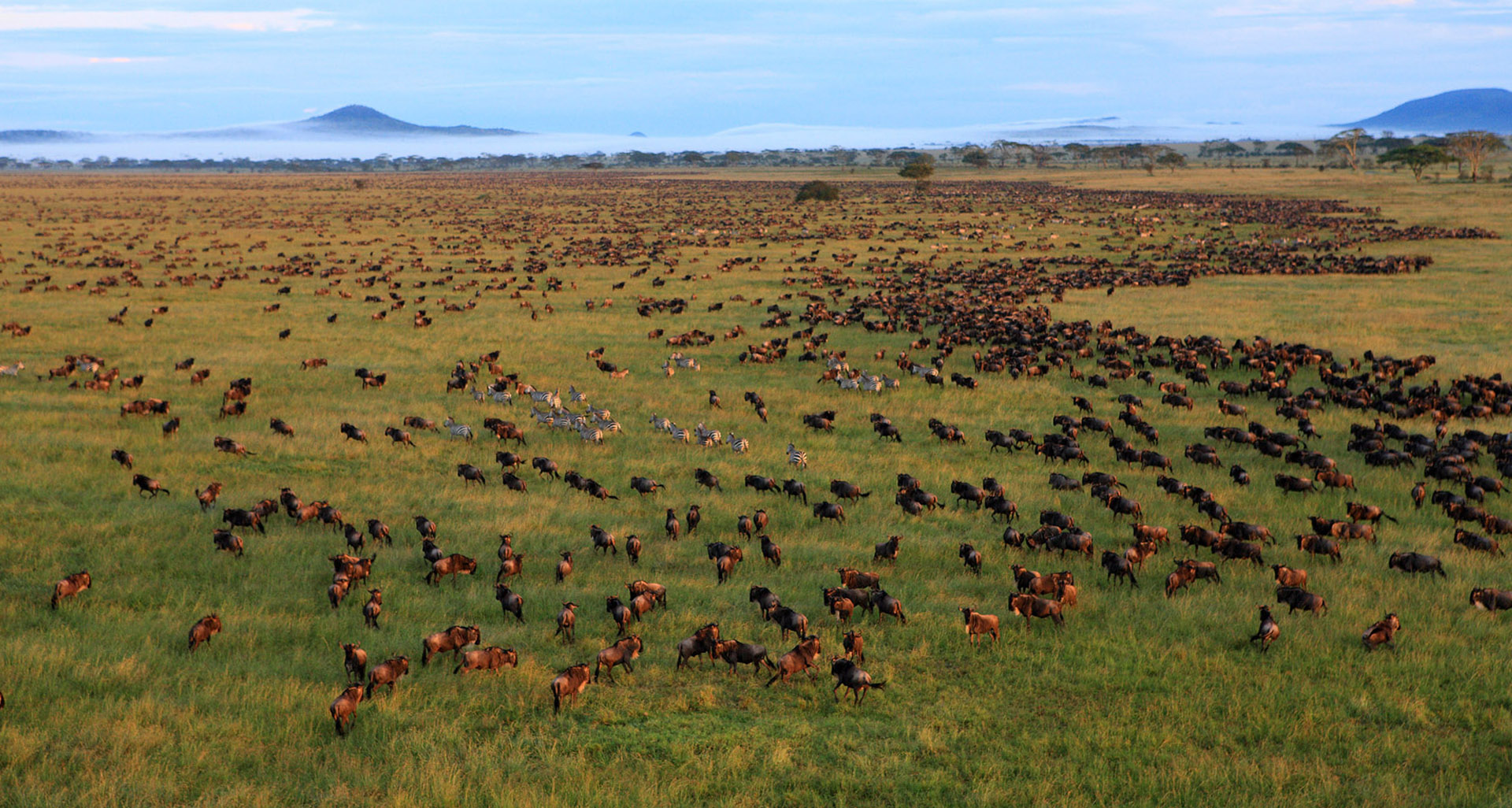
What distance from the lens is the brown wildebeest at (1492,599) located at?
12.6 meters

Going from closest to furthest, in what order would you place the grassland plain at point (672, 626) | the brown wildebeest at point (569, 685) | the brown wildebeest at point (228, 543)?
the grassland plain at point (672, 626) < the brown wildebeest at point (569, 685) < the brown wildebeest at point (228, 543)

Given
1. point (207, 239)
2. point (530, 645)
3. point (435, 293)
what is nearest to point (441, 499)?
point (530, 645)

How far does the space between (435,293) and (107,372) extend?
19.0 m

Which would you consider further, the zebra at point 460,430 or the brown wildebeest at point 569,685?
the zebra at point 460,430

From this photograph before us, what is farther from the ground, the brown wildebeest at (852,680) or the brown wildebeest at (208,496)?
the brown wildebeest at (208,496)

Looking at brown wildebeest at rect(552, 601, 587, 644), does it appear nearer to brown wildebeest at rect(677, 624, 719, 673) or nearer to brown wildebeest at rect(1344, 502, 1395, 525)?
brown wildebeest at rect(677, 624, 719, 673)

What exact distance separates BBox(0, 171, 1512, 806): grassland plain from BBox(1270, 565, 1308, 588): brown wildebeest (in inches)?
14.7

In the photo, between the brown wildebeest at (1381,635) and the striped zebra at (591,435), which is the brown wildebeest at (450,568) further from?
the brown wildebeest at (1381,635)

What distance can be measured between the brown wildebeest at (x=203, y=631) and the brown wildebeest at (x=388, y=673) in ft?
7.71

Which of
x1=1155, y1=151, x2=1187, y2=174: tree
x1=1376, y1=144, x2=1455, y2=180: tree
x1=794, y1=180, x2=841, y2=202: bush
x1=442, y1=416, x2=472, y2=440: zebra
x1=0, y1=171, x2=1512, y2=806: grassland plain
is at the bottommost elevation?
x1=0, y1=171, x2=1512, y2=806: grassland plain

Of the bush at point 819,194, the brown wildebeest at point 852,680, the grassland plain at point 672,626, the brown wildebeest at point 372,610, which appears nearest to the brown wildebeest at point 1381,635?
the grassland plain at point 672,626

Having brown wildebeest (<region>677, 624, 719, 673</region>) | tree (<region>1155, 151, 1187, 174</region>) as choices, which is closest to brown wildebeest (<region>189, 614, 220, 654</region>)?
brown wildebeest (<region>677, 624, 719, 673</region>)

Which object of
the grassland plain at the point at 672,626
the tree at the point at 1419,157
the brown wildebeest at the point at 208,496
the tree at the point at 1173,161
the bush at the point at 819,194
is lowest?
the grassland plain at the point at 672,626

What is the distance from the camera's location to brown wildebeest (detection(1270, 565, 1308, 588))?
44.5ft
